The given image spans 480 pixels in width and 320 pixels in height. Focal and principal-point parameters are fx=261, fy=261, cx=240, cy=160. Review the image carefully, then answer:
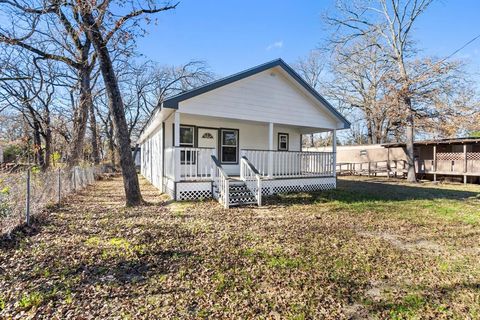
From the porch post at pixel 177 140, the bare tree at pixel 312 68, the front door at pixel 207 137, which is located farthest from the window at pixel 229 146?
the bare tree at pixel 312 68

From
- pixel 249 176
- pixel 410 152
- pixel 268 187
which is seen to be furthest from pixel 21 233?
pixel 410 152

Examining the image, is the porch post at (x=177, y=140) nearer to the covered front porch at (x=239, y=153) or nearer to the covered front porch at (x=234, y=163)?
the covered front porch at (x=234, y=163)

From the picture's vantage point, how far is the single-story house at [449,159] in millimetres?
15594

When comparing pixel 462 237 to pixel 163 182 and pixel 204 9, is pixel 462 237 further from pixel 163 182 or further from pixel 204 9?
pixel 204 9

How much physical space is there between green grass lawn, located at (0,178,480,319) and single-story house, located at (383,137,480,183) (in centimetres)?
1161

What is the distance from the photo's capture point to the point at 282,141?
1302 centimetres

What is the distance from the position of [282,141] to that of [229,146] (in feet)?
10.0

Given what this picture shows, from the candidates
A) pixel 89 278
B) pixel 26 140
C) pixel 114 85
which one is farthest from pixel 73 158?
pixel 89 278

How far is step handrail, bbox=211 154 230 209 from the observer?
7780mm

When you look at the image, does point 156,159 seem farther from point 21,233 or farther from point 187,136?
point 21,233

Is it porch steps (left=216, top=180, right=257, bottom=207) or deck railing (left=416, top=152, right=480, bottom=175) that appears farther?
deck railing (left=416, top=152, right=480, bottom=175)

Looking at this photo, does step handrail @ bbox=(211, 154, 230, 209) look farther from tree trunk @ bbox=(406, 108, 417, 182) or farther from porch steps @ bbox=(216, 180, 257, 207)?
tree trunk @ bbox=(406, 108, 417, 182)

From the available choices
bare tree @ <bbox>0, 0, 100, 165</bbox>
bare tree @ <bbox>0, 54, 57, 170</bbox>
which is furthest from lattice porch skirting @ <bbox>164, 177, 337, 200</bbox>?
bare tree @ <bbox>0, 54, 57, 170</bbox>

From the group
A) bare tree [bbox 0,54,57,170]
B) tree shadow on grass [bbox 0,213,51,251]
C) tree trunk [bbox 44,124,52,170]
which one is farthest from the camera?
tree trunk [bbox 44,124,52,170]
